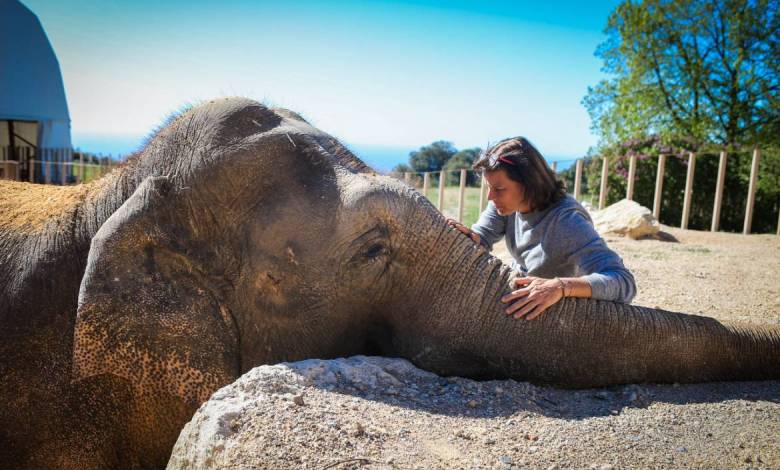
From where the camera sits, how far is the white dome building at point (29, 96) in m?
24.7

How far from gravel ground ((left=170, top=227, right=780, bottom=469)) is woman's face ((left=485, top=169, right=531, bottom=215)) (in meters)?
1.52

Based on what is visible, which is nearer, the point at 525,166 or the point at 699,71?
the point at 525,166

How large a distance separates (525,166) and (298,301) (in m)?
→ 1.80

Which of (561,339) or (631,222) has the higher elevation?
(631,222)

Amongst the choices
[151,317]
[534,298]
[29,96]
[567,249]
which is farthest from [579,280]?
[29,96]

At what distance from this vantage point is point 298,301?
3336mm

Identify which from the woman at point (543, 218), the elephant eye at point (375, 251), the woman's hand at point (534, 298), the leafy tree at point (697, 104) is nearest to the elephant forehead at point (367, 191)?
the elephant eye at point (375, 251)

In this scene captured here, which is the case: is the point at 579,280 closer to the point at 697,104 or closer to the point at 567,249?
the point at 567,249

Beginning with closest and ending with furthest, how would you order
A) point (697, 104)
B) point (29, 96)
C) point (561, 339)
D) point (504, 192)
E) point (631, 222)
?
point (561, 339) → point (504, 192) → point (631, 222) → point (697, 104) → point (29, 96)

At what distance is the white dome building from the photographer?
2472 cm

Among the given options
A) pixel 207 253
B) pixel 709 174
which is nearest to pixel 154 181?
pixel 207 253

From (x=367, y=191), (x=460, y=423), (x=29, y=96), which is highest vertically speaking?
(x=29, y=96)

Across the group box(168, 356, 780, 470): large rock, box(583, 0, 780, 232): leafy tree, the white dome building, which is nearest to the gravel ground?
box(168, 356, 780, 470): large rock

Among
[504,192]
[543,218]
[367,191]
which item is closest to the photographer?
[367,191]
